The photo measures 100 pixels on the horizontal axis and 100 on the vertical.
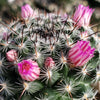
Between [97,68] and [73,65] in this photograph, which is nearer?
[73,65]

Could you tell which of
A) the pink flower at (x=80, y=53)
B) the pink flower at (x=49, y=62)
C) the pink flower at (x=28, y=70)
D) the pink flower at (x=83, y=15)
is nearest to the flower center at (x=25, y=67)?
the pink flower at (x=28, y=70)

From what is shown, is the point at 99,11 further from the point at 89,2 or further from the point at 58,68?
the point at 58,68

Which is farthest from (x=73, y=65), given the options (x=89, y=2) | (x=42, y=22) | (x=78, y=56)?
(x=89, y=2)

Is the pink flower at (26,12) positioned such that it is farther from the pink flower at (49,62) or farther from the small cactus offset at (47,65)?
the pink flower at (49,62)

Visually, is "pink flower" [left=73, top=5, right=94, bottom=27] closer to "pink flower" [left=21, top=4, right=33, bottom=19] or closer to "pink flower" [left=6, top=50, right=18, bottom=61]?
"pink flower" [left=21, top=4, right=33, bottom=19]

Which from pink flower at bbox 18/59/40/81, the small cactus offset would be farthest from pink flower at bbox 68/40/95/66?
pink flower at bbox 18/59/40/81

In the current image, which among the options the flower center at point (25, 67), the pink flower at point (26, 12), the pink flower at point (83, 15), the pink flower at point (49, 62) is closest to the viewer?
the flower center at point (25, 67)

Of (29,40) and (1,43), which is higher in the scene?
(29,40)
